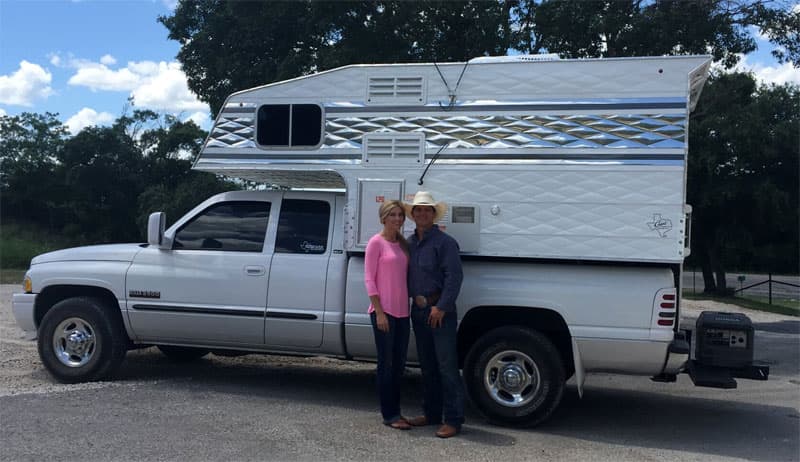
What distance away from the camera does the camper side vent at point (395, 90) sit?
589 centimetres

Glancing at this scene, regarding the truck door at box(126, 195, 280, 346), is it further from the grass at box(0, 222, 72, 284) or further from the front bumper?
the grass at box(0, 222, 72, 284)

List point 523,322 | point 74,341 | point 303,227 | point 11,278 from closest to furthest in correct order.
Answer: point 523,322 < point 303,227 < point 74,341 < point 11,278

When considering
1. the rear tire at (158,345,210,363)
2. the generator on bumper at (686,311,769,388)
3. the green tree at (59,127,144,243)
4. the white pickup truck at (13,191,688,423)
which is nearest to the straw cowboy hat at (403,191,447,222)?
the white pickup truck at (13,191,688,423)

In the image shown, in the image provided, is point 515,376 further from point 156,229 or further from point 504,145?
point 156,229

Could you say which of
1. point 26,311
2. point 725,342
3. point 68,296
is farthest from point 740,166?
point 26,311

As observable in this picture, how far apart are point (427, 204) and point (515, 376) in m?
1.59

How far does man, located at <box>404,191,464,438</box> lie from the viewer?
518cm

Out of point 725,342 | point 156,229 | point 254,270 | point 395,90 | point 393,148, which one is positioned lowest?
point 725,342

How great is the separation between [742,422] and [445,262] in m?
3.18

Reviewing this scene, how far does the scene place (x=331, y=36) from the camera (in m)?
12.1

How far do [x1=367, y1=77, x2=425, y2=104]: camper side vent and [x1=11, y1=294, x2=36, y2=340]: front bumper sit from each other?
3.88 m

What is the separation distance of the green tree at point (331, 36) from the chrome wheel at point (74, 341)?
19.8 ft

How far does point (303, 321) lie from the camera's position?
19.8 feet

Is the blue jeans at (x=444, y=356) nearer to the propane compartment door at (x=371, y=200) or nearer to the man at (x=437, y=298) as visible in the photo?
the man at (x=437, y=298)
